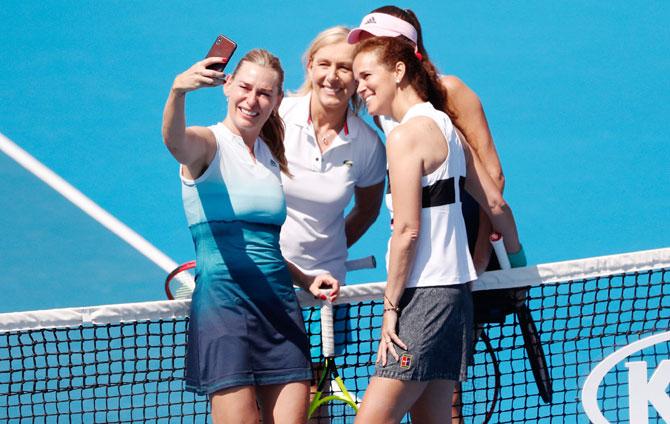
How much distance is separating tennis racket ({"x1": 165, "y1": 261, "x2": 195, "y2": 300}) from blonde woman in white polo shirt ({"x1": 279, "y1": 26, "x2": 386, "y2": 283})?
481 millimetres

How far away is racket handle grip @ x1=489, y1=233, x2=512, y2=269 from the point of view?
19.2 feet

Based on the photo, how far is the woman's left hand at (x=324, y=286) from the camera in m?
5.69

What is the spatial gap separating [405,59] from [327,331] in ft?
4.07

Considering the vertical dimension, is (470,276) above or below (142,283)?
below

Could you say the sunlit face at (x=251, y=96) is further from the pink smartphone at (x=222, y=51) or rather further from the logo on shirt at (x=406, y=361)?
the logo on shirt at (x=406, y=361)

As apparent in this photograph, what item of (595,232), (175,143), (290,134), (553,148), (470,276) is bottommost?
(470,276)

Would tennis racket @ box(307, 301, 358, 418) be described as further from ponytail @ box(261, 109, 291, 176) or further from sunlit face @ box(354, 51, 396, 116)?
sunlit face @ box(354, 51, 396, 116)

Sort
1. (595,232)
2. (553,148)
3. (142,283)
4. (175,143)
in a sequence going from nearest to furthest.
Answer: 1. (175,143)
2. (142,283)
3. (595,232)
4. (553,148)

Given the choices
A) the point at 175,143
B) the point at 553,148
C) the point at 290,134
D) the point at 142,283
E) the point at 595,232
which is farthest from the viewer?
the point at 553,148

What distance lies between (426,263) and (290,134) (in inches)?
50.4

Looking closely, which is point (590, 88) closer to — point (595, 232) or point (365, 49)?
point (595, 232)

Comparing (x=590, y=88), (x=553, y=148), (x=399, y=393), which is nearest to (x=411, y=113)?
(x=399, y=393)

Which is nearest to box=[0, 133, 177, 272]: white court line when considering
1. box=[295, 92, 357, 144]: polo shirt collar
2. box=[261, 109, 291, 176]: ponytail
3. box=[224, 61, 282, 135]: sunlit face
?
box=[295, 92, 357, 144]: polo shirt collar

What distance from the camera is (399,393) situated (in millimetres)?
5102
